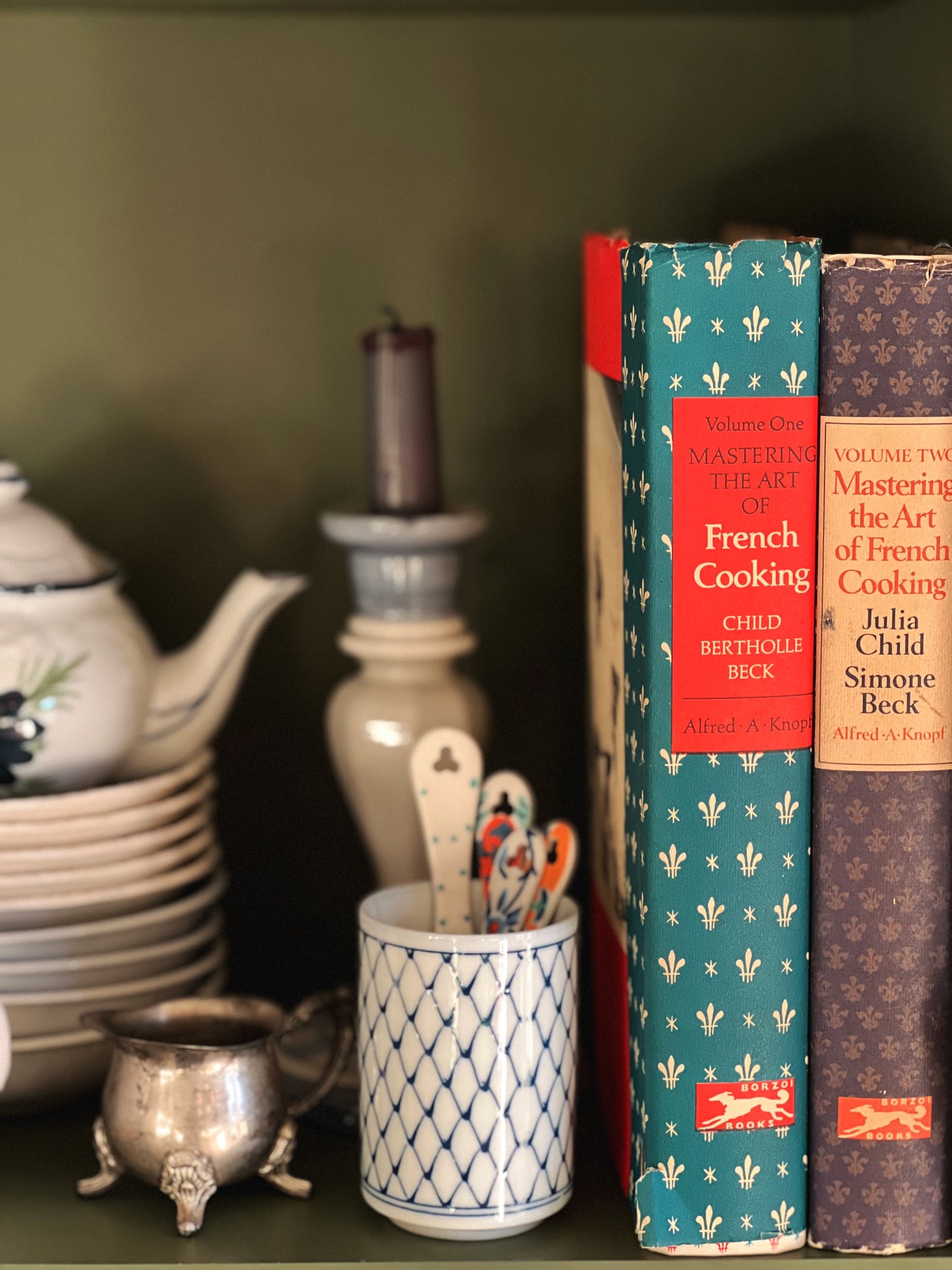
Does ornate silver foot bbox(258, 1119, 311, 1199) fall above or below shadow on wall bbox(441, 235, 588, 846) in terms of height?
below

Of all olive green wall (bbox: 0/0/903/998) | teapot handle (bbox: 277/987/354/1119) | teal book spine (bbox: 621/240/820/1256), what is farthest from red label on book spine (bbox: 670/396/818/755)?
olive green wall (bbox: 0/0/903/998)

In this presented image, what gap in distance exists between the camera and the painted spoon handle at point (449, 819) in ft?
2.22

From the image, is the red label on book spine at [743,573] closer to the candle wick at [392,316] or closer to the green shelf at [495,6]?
the candle wick at [392,316]

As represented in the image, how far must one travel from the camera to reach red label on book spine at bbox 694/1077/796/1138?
577mm

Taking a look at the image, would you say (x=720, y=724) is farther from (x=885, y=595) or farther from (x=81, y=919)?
(x=81, y=919)

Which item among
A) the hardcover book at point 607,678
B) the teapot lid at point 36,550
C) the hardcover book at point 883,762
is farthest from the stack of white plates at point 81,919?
the hardcover book at point 883,762

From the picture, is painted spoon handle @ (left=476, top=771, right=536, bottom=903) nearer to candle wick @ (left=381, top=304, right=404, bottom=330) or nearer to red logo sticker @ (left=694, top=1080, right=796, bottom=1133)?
red logo sticker @ (left=694, top=1080, right=796, bottom=1133)

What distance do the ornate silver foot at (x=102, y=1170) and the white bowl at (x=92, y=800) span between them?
0.14 metres

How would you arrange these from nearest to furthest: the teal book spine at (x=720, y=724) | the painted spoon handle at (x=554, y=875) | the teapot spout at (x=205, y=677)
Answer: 1. the teal book spine at (x=720, y=724)
2. the painted spoon handle at (x=554, y=875)
3. the teapot spout at (x=205, y=677)

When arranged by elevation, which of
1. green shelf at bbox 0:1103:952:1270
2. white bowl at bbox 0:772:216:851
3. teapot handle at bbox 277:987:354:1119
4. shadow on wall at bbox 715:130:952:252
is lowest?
green shelf at bbox 0:1103:952:1270

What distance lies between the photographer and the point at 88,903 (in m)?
0.69

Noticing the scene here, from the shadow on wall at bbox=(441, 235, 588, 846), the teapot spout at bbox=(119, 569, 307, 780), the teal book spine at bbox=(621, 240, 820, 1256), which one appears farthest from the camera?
the shadow on wall at bbox=(441, 235, 588, 846)

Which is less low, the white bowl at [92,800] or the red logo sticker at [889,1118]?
the white bowl at [92,800]

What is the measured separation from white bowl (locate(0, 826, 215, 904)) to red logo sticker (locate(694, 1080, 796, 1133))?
293 millimetres
